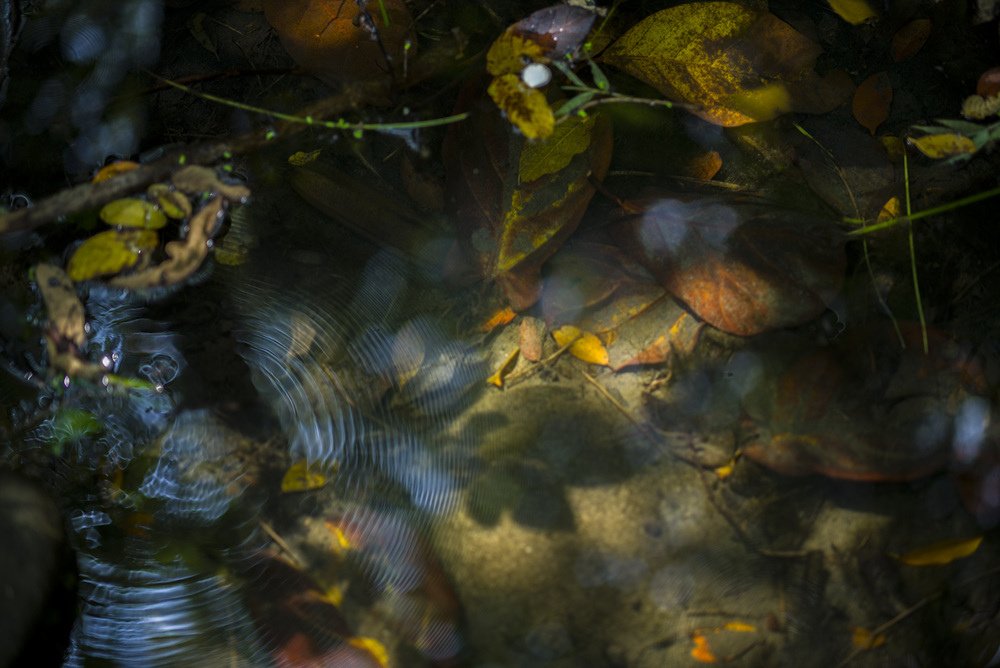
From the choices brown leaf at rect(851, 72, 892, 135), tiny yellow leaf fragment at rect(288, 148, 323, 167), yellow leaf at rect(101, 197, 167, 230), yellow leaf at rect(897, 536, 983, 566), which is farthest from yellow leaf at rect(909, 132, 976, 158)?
yellow leaf at rect(101, 197, 167, 230)

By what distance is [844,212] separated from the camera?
2.16 m

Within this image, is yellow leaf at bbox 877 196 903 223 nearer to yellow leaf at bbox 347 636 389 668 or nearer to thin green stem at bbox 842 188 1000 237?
thin green stem at bbox 842 188 1000 237

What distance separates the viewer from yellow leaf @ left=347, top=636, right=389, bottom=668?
178 centimetres

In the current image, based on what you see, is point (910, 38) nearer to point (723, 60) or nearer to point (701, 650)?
point (723, 60)

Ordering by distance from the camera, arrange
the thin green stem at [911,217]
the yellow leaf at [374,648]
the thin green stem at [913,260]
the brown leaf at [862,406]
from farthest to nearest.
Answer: the thin green stem at [911,217]
the thin green stem at [913,260]
the brown leaf at [862,406]
the yellow leaf at [374,648]

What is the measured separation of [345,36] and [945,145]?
188 cm

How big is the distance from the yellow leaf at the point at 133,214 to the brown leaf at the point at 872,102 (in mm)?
2180

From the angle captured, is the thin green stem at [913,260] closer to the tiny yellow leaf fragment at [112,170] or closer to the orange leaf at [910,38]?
the orange leaf at [910,38]

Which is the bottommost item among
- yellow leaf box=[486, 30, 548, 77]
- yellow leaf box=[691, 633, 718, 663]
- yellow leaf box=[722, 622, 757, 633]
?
yellow leaf box=[691, 633, 718, 663]

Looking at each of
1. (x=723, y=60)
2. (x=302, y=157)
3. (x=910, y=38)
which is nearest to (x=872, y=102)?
(x=910, y=38)

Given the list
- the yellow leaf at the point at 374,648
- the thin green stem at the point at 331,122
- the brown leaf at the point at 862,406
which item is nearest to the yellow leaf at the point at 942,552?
the brown leaf at the point at 862,406

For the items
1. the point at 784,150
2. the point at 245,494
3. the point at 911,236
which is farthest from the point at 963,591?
the point at 245,494

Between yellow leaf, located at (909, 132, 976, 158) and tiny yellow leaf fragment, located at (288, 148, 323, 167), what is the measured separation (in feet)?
6.18

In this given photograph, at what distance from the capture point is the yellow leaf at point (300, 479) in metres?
1.90
